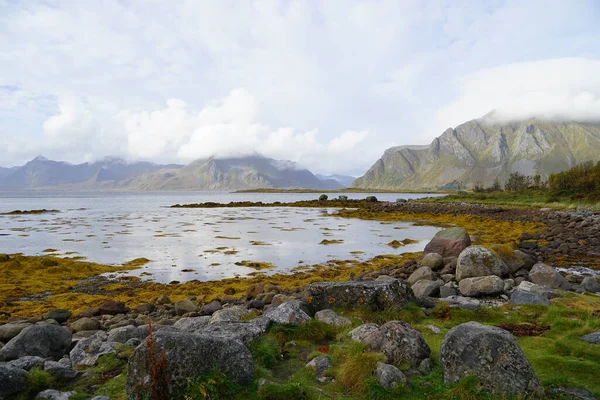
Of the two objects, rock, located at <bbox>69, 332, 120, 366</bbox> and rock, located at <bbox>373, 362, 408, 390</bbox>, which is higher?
rock, located at <bbox>373, 362, 408, 390</bbox>

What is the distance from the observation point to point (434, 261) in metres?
20.4

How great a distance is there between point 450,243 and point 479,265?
20.3 feet

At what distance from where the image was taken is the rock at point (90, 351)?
305 inches

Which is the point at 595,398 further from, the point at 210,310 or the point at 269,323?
the point at 210,310

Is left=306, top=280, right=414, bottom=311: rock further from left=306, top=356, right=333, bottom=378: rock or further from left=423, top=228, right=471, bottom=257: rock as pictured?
left=423, top=228, right=471, bottom=257: rock

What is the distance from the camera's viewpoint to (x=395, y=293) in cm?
1099

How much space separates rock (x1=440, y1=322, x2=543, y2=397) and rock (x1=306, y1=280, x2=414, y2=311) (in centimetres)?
463

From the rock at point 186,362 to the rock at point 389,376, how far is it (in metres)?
2.20

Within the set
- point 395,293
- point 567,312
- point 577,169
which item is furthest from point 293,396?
point 577,169

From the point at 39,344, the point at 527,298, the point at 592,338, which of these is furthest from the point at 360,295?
the point at 39,344

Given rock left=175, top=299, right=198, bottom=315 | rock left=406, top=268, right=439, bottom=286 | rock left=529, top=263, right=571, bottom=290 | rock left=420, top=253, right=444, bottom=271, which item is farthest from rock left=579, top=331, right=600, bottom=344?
rock left=175, top=299, right=198, bottom=315

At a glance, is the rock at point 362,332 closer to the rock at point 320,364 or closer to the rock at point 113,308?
the rock at point 320,364

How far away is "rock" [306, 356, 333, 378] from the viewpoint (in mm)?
6921

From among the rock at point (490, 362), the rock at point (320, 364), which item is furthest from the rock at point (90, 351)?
the rock at point (490, 362)
